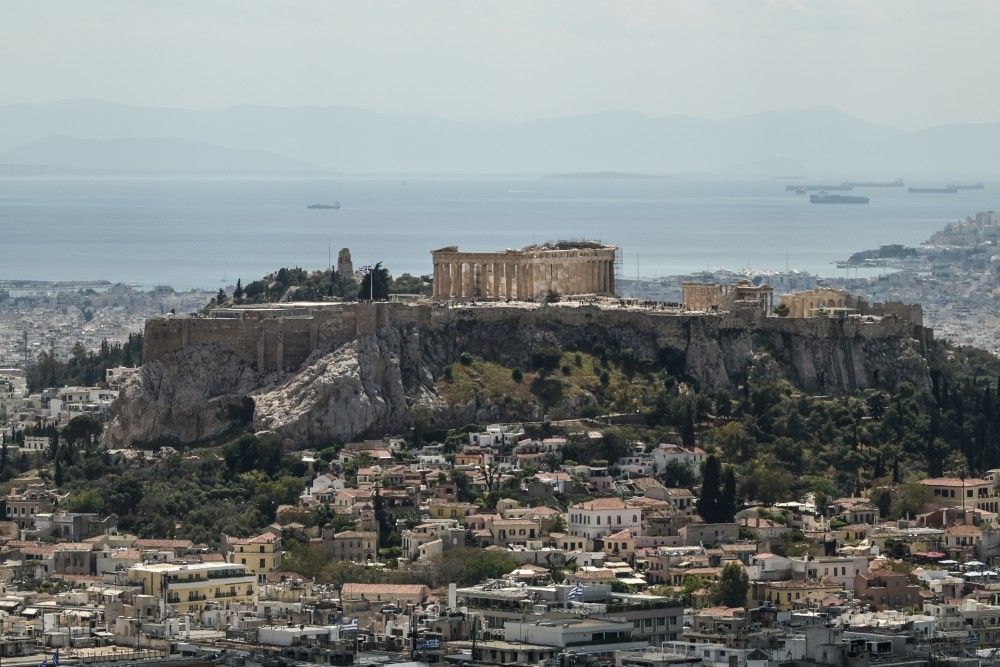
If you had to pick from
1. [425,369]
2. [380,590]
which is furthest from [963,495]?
[380,590]

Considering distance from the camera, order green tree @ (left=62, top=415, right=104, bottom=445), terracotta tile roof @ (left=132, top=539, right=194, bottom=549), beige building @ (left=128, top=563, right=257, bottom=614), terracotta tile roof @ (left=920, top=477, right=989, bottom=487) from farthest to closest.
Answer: green tree @ (left=62, top=415, right=104, bottom=445)
terracotta tile roof @ (left=920, top=477, right=989, bottom=487)
terracotta tile roof @ (left=132, top=539, right=194, bottom=549)
beige building @ (left=128, top=563, right=257, bottom=614)

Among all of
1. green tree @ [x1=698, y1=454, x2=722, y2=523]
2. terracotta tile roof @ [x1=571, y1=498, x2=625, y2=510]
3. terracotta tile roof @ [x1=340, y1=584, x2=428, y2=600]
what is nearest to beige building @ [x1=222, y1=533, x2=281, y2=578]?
terracotta tile roof @ [x1=340, y1=584, x2=428, y2=600]

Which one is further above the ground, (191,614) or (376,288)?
(376,288)

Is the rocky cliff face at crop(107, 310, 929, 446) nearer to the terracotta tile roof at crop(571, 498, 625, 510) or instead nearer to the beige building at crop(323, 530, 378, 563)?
the terracotta tile roof at crop(571, 498, 625, 510)

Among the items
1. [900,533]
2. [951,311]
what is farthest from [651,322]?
[951,311]

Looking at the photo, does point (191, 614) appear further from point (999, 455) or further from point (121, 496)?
point (999, 455)

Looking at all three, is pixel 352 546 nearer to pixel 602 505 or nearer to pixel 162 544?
pixel 162 544
